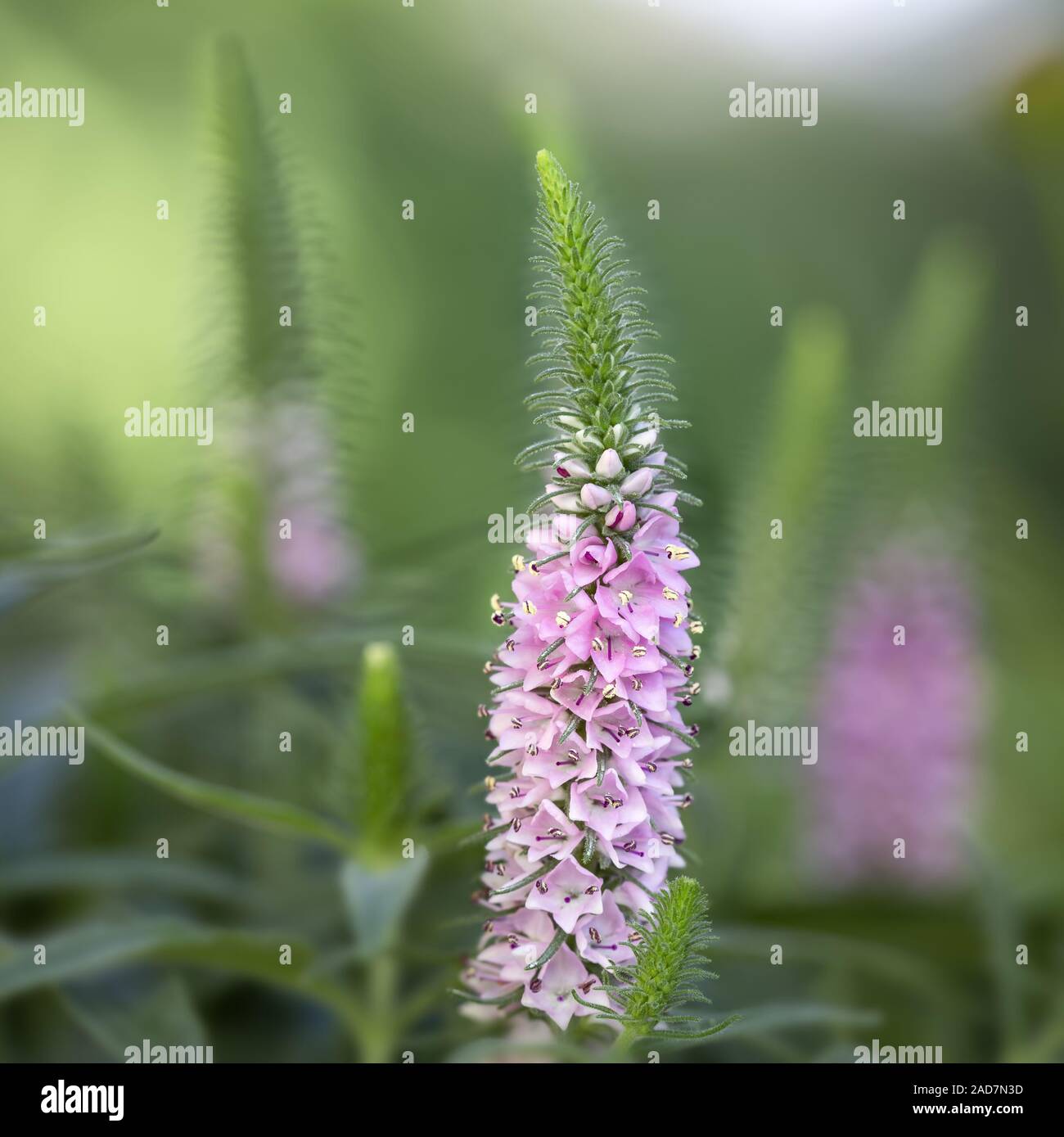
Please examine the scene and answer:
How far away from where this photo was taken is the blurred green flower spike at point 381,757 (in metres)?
0.95

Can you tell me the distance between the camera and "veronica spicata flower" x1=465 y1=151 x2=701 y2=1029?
73 cm

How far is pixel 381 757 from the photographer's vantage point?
0.99m

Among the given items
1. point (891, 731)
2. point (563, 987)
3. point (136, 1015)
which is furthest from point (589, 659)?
point (891, 731)

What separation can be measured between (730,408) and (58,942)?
6.75 feet

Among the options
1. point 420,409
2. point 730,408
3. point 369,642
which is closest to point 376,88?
point 420,409

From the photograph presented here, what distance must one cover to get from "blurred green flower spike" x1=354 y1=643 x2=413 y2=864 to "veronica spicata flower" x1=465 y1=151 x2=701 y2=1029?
0.19 metres

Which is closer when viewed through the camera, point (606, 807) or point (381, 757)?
point (606, 807)

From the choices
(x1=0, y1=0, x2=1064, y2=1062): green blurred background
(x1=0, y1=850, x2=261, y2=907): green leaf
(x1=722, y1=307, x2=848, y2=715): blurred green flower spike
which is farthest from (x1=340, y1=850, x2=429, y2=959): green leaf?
(x1=722, y1=307, x2=848, y2=715): blurred green flower spike

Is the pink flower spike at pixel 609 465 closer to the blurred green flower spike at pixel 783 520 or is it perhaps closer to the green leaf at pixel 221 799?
the green leaf at pixel 221 799

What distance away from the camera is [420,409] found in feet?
9.24

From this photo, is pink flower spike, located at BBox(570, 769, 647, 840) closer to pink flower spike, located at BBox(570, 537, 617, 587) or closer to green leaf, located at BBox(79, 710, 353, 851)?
pink flower spike, located at BBox(570, 537, 617, 587)

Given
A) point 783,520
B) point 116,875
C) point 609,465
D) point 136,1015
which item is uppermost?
point 783,520

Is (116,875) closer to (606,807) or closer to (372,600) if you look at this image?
(372,600)

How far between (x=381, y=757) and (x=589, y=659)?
302mm
